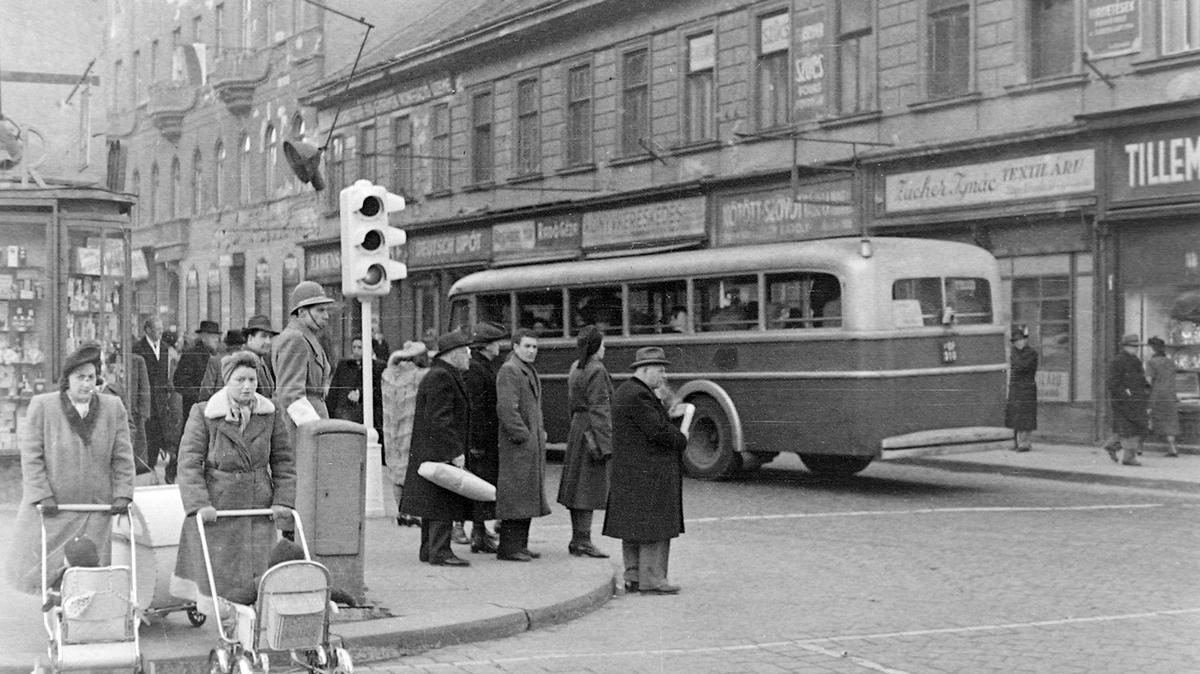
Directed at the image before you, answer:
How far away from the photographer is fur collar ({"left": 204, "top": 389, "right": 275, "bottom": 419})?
770cm

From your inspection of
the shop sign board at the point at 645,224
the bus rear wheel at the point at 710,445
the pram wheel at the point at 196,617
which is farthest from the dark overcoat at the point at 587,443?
the shop sign board at the point at 645,224

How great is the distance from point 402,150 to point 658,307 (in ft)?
60.2

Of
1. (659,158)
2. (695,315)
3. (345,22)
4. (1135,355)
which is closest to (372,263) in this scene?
(695,315)

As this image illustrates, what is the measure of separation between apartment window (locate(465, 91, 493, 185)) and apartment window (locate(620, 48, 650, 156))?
483cm

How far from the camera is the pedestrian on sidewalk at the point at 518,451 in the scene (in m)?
11.1

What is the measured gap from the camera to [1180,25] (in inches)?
768

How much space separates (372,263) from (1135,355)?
36.6 feet

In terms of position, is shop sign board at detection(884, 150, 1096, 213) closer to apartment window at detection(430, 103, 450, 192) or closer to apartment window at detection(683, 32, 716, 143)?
apartment window at detection(683, 32, 716, 143)

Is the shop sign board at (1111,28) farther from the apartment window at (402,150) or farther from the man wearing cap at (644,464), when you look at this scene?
the apartment window at (402,150)

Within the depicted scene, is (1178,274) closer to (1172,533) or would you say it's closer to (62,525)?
(1172,533)

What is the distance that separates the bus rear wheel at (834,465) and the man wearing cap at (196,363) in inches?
282

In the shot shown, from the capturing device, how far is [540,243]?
3225cm

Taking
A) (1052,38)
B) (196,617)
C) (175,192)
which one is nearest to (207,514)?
(196,617)

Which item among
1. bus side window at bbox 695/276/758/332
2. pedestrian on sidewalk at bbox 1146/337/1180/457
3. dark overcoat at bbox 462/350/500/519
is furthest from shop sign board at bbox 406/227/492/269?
dark overcoat at bbox 462/350/500/519
